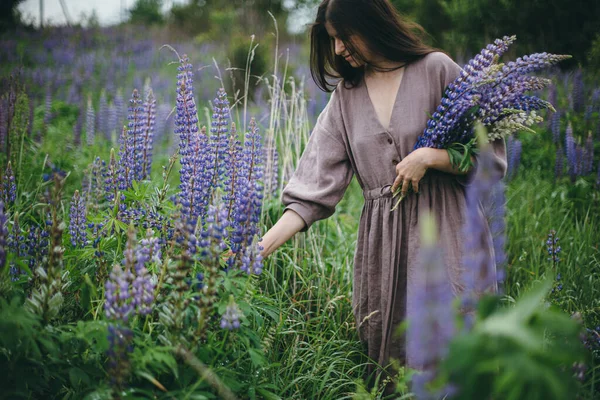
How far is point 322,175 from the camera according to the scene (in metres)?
2.34

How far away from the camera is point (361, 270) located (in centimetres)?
243

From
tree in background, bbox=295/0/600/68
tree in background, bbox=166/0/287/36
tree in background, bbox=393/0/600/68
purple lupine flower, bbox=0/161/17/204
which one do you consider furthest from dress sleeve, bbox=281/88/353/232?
tree in background, bbox=166/0/287/36

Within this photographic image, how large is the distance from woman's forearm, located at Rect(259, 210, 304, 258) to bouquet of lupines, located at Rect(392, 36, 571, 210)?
469 millimetres

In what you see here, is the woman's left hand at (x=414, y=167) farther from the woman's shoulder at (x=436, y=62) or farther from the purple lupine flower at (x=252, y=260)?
the purple lupine flower at (x=252, y=260)

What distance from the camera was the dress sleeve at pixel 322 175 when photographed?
2295 mm

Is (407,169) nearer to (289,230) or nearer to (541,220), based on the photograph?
(289,230)

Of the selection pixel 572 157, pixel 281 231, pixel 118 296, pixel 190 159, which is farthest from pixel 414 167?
pixel 572 157

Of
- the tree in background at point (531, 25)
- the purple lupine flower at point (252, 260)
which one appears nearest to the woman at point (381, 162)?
the purple lupine flower at point (252, 260)

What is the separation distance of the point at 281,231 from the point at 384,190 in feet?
1.67

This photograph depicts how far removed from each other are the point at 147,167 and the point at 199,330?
1346mm

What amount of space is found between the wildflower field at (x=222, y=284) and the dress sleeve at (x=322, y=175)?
26 cm

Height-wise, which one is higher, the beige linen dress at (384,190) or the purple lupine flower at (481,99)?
the purple lupine flower at (481,99)

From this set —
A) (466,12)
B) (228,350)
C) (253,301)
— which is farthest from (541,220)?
(466,12)

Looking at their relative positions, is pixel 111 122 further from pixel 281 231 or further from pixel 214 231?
pixel 214 231
